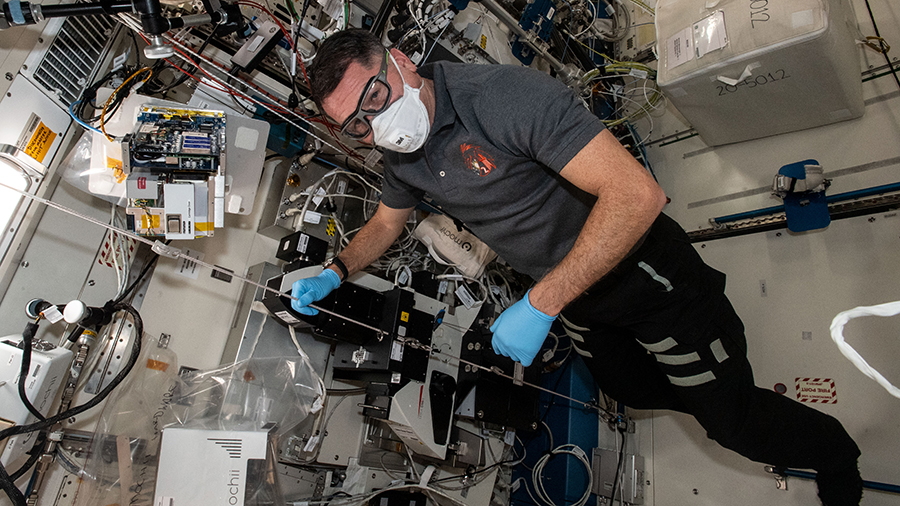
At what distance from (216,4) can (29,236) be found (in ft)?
3.13

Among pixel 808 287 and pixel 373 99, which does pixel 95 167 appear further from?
pixel 808 287

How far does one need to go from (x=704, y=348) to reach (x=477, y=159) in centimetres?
103

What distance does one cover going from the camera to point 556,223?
61.8 inches

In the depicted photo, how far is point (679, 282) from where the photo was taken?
1.63 metres

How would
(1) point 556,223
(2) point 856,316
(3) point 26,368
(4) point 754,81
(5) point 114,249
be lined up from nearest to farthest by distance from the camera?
(2) point 856,316, (3) point 26,368, (1) point 556,223, (5) point 114,249, (4) point 754,81

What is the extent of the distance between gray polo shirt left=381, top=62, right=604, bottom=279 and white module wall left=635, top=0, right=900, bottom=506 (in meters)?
1.19

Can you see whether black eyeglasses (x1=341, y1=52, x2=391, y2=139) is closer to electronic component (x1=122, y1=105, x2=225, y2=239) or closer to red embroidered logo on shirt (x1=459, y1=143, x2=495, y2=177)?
red embroidered logo on shirt (x1=459, y1=143, x2=495, y2=177)

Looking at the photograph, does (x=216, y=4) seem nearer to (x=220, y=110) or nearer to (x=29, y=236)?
(x=220, y=110)

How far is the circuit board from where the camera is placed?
1.59 m

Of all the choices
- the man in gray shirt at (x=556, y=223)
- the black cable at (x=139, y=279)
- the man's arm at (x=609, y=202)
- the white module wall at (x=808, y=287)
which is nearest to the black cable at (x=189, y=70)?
the black cable at (x=139, y=279)

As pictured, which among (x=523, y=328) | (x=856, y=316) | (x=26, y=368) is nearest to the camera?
(x=856, y=316)

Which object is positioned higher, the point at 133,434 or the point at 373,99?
the point at 373,99

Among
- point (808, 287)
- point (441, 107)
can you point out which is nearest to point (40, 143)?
point (441, 107)

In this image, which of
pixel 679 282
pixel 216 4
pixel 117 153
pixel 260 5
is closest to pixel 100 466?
pixel 117 153
